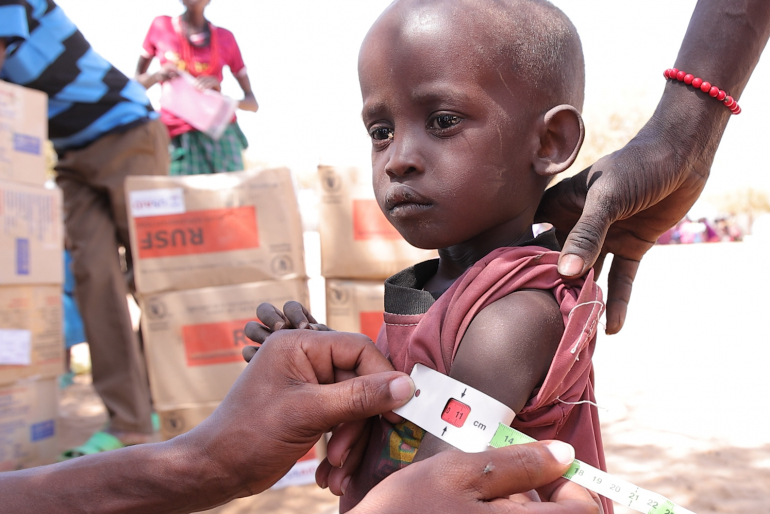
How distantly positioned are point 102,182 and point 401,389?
292cm

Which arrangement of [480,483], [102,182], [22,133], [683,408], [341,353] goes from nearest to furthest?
[480,483], [341,353], [22,133], [102,182], [683,408]

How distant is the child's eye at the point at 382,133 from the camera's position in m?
1.22

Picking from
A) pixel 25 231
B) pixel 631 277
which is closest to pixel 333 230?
pixel 25 231

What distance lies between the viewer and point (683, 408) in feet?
13.2

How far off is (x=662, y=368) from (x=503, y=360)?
4.62m

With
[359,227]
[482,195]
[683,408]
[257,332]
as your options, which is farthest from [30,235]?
[683,408]

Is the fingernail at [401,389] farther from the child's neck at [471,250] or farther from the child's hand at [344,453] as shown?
the child's neck at [471,250]

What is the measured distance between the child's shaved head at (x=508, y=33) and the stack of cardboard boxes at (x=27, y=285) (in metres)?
2.46

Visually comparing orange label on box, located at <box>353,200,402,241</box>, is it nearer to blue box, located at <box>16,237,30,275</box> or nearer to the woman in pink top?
the woman in pink top

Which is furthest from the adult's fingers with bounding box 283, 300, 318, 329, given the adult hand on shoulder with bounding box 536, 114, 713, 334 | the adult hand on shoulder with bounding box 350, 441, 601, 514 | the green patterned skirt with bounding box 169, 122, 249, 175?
the green patterned skirt with bounding box 169, 122, 249, 175

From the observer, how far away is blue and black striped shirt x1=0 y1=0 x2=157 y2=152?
3062mm

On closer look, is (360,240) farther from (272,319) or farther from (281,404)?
(281,404)

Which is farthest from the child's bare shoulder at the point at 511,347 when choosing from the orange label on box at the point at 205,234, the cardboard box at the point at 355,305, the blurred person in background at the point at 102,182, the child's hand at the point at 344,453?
the blurred person in background at the point at 102,182

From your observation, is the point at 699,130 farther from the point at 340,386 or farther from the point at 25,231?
the point at 25,231
